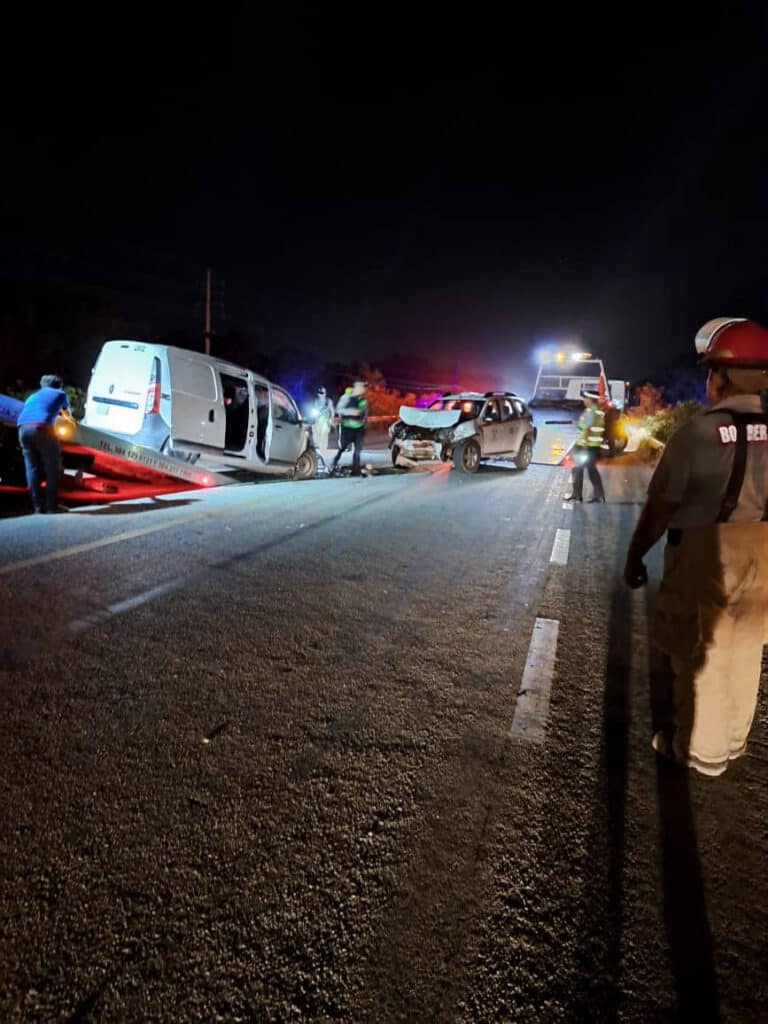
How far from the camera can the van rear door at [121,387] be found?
8945 millimetres

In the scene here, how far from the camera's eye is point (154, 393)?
8.90 m

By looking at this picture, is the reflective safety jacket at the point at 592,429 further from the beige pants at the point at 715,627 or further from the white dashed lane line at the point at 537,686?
the beige pants at the point at 715,627

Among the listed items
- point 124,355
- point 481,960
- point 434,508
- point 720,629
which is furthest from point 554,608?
point 124,355

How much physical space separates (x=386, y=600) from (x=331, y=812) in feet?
7.85

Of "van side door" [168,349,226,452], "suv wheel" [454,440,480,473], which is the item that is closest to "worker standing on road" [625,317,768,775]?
"van side door" [168,349,226,452]

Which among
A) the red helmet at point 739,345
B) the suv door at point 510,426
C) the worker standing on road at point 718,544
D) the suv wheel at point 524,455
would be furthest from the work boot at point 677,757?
the suv wheel at point 524,455

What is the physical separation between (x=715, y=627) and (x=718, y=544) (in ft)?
1.09

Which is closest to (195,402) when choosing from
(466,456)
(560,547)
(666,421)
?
(560,547)

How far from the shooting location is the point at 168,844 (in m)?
2.10

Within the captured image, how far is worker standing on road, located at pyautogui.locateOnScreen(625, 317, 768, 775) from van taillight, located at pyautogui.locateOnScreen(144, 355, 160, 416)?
785cm

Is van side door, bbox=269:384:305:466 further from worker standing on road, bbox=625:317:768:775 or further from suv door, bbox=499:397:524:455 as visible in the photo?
worker standing on road, bbox=625:317:768:775

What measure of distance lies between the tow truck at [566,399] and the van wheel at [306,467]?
5619 mm

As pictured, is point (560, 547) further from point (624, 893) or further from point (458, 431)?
point (458, 431)

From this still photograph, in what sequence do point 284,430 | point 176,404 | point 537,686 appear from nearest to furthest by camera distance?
point 537,686 → point 176,404 → point 284,430
